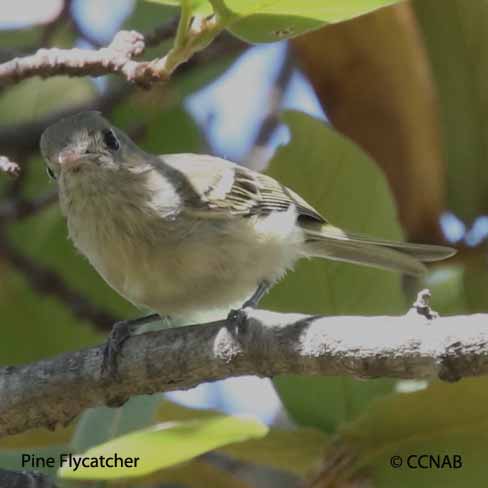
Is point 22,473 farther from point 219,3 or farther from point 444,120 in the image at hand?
point 444,120

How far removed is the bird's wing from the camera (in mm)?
3494

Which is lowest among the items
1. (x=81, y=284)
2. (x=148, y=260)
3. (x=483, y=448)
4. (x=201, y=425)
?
(x=201, y=425)

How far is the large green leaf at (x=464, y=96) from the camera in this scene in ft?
13.1

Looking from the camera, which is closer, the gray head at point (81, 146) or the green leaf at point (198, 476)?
the green leaf at point (198, 476)

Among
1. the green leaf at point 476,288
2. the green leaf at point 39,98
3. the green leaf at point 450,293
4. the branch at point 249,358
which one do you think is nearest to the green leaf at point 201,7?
the branch at point 249,358

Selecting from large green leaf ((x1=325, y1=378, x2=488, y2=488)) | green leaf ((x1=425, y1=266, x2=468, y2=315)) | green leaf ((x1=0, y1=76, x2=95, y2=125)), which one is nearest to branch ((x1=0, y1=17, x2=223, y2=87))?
large green leaf ((x1=325, y1=378, x2=488, y2=488))

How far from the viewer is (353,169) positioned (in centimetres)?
320

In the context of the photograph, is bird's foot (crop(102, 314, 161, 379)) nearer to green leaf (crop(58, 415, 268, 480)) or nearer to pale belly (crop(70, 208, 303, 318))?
pale belly (crop(70, 208, 303, 318))

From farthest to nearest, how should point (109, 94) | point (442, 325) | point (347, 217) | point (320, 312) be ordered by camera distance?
point (109, 94), point (347, 217), point (320, 312), point (442, 325)

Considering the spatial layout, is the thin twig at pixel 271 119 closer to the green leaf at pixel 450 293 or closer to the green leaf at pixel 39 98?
the green leaf at pixel 39 98

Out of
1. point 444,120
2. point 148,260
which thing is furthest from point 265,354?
point 444,120

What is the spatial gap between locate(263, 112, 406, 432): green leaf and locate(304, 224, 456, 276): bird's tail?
0.88ft

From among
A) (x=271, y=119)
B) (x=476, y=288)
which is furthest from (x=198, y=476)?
(x=271, y=119)

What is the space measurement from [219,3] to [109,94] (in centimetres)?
222
